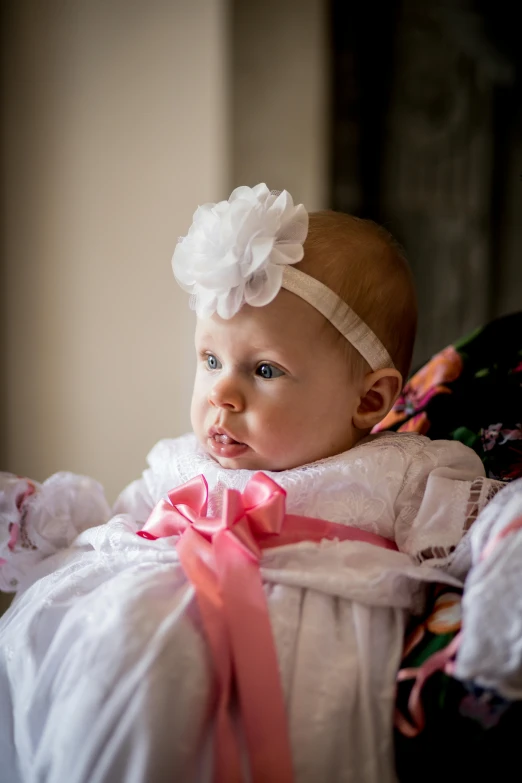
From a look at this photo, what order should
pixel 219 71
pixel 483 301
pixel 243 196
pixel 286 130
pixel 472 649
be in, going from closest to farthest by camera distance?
pixel 472 649 < pixel 243 196 < pixel 219 71 < pixel 286 130 < pixel 483 301

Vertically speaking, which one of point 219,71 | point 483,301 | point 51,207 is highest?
point 219,71

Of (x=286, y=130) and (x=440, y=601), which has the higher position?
(x=286, y=130)

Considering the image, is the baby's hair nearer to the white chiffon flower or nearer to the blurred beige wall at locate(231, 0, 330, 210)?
the white chiffon flower

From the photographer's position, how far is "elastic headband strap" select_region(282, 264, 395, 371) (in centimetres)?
94

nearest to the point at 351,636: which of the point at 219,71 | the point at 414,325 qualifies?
the point at 414,325

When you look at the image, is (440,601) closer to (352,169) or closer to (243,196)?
(243,196)

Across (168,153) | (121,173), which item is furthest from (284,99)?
(121,173)

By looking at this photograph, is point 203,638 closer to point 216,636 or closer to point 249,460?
point 216,636

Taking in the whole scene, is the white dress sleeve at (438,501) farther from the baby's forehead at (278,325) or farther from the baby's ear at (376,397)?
the baby's forehead at (278,325)

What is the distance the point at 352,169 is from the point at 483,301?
0.61 m

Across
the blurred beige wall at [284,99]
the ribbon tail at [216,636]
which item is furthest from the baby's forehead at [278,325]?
the blurred beige wall at [284,99]

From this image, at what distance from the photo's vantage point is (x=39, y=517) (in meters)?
1.06

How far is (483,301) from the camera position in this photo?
8.18ft

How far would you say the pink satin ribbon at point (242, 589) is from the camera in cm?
71
